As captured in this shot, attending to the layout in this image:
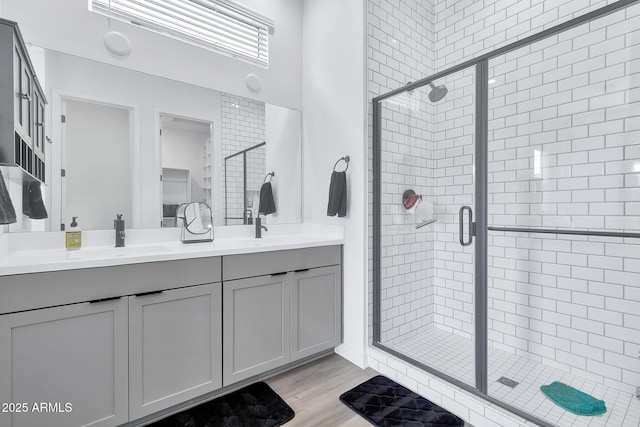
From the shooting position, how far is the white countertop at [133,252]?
1399 mm

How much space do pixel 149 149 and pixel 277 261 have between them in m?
1.21

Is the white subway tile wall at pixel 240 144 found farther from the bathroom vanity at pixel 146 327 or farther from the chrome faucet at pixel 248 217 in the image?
the bathroom vanity at pixel 146 327

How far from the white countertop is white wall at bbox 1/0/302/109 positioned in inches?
47.1

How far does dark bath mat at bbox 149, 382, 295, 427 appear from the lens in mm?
1739

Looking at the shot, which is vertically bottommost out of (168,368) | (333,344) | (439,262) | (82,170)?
(333,344)

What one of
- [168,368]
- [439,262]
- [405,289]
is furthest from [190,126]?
[439,262]

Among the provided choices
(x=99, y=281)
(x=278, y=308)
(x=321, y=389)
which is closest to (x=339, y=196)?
(x=278, y=308)

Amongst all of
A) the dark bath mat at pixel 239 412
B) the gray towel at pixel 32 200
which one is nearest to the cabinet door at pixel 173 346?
the dark bath mat at pixel 239 412

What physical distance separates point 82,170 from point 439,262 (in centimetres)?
291

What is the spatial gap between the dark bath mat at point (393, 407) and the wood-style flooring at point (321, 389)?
61mm

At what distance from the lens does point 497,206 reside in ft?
8.54

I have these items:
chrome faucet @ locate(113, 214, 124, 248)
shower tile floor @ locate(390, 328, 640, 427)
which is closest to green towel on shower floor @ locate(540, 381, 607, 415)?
shower tile floor @ locate(390, 328, 640, 427)

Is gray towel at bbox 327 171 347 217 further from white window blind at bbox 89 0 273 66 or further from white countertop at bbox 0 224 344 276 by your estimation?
white window blind at bbox 89 0 273 66

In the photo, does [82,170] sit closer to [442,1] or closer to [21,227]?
[21,227]
